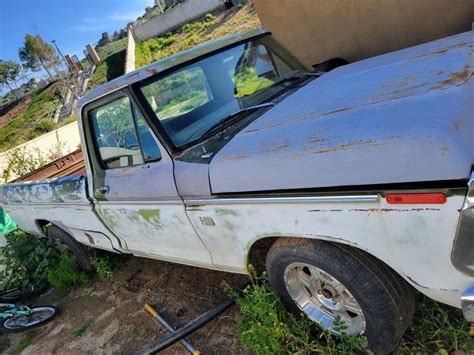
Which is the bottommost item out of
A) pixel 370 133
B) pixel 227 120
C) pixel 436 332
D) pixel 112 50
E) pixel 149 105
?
A: pixel 436 332

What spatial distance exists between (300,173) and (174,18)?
39.8 m

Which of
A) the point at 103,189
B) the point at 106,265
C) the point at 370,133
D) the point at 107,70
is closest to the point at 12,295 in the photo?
the point at 106,265

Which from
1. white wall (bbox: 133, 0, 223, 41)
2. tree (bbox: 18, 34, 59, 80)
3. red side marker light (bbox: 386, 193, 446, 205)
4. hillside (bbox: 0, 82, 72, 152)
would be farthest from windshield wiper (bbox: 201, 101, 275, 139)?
tree (bbox: 18, 34, 59, 80)

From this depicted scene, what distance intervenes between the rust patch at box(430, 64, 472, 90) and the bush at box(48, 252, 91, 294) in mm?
4479

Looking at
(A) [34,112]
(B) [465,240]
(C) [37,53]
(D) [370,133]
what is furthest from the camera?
(C) [37,53]

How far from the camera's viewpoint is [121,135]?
3.13 meters

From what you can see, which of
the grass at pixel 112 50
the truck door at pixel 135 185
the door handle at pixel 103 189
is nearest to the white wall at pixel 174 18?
the grass at pixel 112 50

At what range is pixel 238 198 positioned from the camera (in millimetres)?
2191

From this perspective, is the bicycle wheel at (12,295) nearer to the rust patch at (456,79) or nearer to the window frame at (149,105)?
the window frame at (149,105)

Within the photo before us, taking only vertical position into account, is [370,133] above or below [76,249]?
above

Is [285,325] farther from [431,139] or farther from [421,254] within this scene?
[431,139]

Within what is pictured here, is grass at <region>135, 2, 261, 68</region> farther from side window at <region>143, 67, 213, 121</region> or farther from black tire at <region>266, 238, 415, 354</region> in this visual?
black tire at <region>266, 238, 415, 354</region>

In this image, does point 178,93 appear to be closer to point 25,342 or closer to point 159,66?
point 159,66

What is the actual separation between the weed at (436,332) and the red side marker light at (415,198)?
1.11 meters
